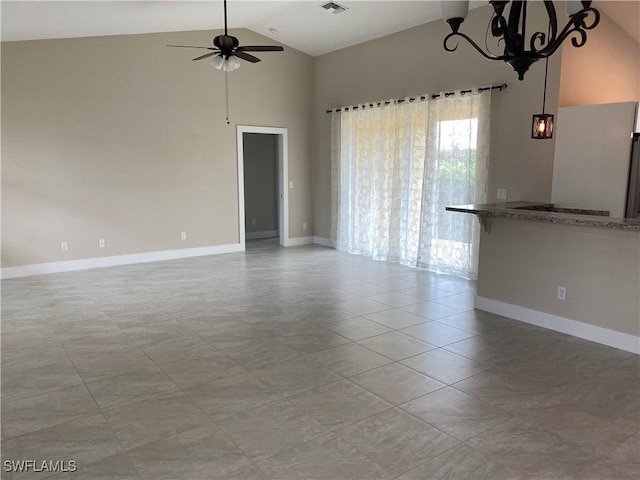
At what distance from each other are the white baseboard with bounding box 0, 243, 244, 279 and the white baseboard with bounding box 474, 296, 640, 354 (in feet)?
14.6

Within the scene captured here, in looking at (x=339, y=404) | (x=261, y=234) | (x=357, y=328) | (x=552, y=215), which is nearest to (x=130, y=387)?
(x=339, y=404)

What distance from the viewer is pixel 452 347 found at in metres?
3.60

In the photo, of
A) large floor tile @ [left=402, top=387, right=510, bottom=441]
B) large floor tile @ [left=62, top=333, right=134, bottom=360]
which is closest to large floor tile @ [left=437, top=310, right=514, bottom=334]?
large floor tile @ [left=402, top=387, right=510, bottom=441]

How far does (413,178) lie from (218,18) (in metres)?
3.51

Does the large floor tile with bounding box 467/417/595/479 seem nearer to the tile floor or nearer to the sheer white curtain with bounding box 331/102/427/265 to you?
the tile floor

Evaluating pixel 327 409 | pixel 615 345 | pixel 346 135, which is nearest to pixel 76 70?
pixel 346 135

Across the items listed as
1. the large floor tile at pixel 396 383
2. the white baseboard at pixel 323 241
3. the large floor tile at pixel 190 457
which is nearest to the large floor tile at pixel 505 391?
the large floor tile at pixel 396 383

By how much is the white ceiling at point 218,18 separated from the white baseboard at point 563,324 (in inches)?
137

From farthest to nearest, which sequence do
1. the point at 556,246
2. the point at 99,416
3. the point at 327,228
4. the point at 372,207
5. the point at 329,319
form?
the point at 327,228 → the point at 372,207 → the point at 329,319 → the point at 556,246 → the point at 99,416

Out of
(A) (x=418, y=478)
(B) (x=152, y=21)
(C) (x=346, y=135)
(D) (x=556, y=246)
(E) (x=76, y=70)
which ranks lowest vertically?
(A) (x=418, y=478)

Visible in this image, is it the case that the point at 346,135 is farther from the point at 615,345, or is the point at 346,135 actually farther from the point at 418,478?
the point at 418,478

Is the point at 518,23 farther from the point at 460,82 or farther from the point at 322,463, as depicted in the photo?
the point at 460,82

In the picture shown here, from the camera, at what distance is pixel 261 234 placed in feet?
30.4

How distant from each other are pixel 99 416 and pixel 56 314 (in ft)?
7.39
